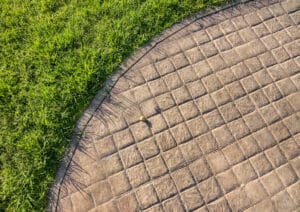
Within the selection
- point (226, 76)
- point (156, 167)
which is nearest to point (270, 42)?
point (226, 76)

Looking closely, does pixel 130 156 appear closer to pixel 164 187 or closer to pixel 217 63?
pixel 164 187

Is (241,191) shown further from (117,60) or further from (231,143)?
(117,60)

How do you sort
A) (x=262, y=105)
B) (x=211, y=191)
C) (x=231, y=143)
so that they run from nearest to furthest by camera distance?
1. (x=211, y=191)
2. (x=231, y=143)
3. (x=262, y=105)

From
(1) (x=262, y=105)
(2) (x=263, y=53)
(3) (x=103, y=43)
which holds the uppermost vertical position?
(3) (x=103, y=43)

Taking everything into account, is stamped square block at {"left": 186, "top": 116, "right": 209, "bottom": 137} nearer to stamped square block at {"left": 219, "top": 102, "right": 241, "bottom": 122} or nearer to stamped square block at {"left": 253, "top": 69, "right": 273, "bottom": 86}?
stamped square block at {"left": 219, "top": 102, "right": 241, "bottom": 122}

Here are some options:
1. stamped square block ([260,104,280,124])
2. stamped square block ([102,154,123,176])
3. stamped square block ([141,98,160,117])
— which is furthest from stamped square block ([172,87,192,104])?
stamped square block ([102,154,123,176])

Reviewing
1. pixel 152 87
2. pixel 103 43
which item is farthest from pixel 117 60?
pixel 152 87
